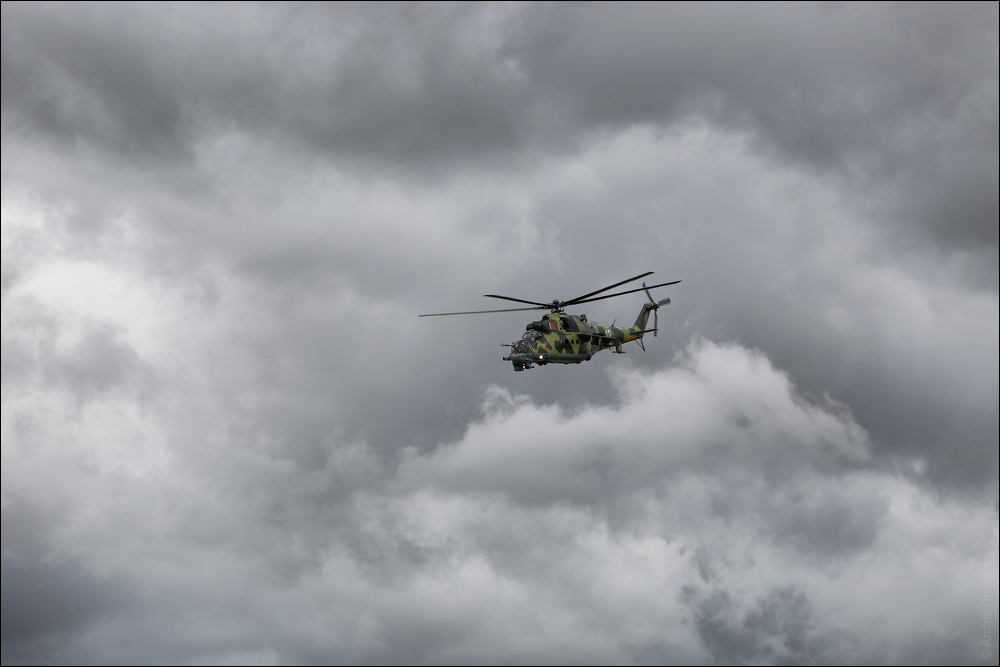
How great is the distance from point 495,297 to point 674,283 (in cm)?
2453

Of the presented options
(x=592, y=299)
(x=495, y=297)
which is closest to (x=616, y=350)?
(x=592, y=299)

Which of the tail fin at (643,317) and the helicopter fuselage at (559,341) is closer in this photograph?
the helicopter fuselage at (559,341)

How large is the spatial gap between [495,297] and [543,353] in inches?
455

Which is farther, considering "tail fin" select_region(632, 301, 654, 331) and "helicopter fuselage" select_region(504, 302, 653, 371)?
"tail fin" select_region(632, 301, 654, 331)

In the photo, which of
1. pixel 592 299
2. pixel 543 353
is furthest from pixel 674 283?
pixel 543 353

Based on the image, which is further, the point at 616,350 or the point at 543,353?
the point at 616,350

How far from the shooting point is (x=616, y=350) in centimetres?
16100

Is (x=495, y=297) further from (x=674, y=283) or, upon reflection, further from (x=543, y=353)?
(x=674, y=283)

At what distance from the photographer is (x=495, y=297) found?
142 metres

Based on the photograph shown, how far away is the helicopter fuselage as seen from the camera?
5763 inches

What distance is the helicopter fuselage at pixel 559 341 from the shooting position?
146375 mm

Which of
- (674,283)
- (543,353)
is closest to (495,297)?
(543,353)

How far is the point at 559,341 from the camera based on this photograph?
150 m

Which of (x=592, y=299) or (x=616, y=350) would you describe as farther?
(x=616, y=350)
